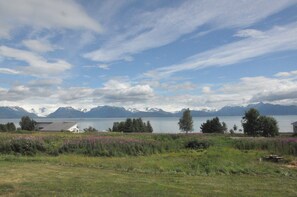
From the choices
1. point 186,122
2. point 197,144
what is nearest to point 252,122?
point 197,144

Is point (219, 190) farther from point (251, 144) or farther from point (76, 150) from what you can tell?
point (251, 144)

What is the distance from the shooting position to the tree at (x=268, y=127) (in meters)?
64.0

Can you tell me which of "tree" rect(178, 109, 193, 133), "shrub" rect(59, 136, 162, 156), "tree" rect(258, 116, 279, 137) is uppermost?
"tree" rect(178, 109, 193, 133)

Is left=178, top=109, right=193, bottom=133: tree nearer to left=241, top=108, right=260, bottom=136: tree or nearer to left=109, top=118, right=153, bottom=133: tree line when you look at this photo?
left=109, top=118, right=153, bottom=133: tree line

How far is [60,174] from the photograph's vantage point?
1628 centimetres

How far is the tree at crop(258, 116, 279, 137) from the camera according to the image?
2520 inches

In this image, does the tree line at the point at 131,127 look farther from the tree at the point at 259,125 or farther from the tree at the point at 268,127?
the tree at the point at 268,127

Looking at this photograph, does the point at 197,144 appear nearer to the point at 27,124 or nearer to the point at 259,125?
the point at 259,125

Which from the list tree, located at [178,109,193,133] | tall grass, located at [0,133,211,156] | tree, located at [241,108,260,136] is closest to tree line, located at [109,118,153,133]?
tree, located at [178,109,193,133]

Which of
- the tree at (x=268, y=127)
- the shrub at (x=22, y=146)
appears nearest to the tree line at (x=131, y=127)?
the tree at (x=268, y=127)

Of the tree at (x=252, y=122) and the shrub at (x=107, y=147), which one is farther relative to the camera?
the tree at (x=252, y=122)

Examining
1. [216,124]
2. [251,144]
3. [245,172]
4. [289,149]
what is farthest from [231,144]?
[216,124]

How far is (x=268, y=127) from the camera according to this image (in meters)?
64.6

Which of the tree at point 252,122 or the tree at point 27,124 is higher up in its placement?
the tree at point 27,124
